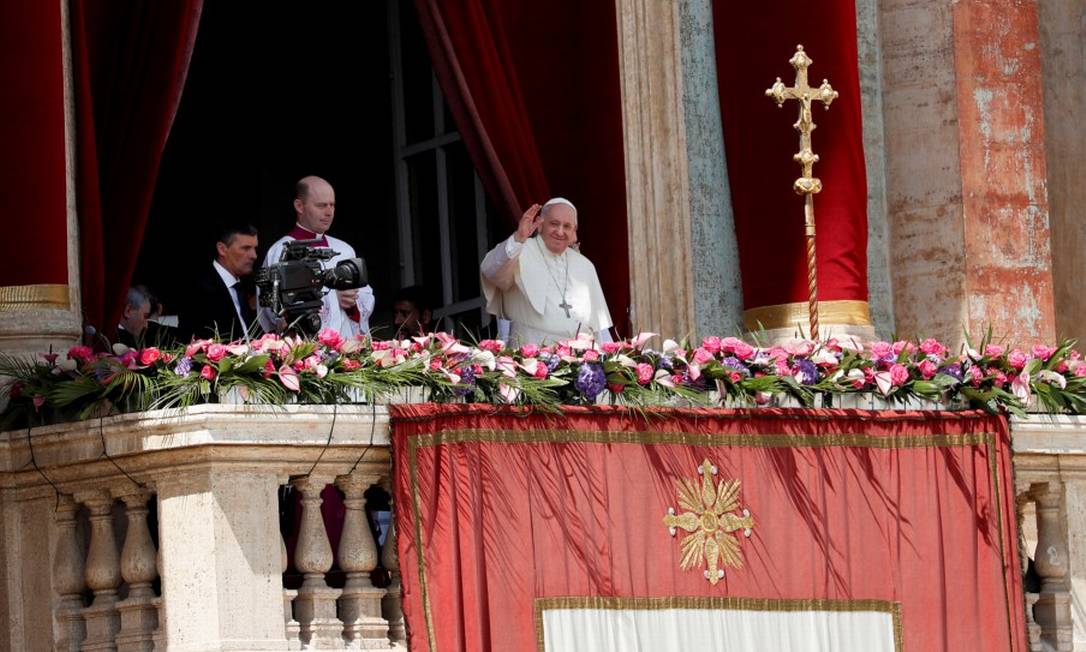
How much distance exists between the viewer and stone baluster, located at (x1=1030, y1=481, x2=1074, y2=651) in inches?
475

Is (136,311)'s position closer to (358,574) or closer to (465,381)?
(465,381)

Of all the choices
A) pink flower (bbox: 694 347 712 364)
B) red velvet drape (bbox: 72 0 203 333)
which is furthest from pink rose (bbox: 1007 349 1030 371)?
red velvet drape (bbox: 72 0 203 333)

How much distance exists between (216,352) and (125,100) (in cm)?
237

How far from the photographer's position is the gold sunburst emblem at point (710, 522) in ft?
37.4

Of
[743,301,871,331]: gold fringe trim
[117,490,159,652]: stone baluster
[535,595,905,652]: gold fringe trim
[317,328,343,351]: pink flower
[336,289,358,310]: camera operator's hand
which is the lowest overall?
[535,595,905,652]: gold fringe trim

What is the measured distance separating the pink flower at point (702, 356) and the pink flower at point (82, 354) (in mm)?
2336

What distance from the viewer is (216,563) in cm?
1068

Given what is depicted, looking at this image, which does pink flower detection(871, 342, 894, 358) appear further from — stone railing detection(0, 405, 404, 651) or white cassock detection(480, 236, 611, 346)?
stone railing detection(0, 405, 404, 651)

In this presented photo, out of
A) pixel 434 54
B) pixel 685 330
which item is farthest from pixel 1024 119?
pixel 434 54

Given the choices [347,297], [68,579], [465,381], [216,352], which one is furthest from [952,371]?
[68,579]

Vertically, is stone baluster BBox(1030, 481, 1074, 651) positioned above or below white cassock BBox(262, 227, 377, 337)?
below

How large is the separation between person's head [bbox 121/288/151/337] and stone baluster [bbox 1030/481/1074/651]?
3784 millimetres

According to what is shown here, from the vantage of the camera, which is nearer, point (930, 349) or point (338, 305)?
point (930, 349)

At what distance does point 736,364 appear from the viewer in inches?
461
